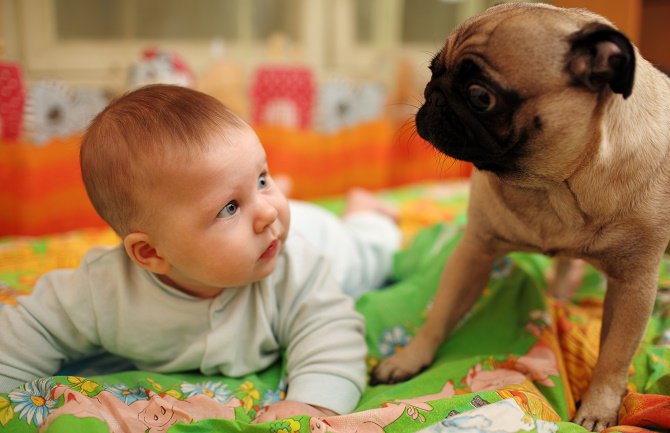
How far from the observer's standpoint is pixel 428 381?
1.05 meters

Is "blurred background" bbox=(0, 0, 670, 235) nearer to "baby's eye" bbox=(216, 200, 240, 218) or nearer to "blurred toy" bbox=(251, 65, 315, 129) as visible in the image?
"blurred toy" bbox=(251, 65, 315, 129)

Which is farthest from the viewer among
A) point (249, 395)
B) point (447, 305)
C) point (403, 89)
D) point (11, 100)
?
point (403, 89)

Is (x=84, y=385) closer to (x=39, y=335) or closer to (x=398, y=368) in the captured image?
(x=39, y=335)

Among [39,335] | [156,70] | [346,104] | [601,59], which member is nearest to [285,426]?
[39,335]

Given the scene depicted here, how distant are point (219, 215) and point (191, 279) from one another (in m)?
0.15

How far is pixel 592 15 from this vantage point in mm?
926

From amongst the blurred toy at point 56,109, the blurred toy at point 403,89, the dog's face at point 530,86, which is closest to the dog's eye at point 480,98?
the dog's face at point 530,86

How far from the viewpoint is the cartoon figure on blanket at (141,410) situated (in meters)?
0.83

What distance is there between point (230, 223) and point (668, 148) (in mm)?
720

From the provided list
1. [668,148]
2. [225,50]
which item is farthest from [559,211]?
[225,50]

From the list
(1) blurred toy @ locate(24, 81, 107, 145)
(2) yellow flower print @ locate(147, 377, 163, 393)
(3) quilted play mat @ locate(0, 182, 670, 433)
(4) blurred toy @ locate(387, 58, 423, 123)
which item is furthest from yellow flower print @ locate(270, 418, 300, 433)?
(4) blurred toy @ locate(387, 58, 423, 123)

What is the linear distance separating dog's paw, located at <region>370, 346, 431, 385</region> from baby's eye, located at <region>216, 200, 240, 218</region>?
43 cm

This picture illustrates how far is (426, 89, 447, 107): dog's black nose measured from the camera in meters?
0.93

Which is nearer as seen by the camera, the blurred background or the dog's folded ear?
the dog's folded ear
